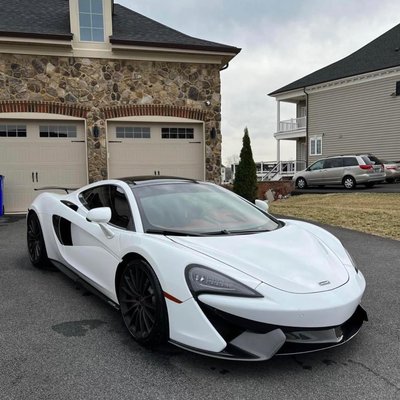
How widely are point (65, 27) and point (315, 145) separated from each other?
65.1 ft

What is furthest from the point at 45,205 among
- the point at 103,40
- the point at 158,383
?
the point at 103,40

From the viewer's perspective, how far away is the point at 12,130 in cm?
1038

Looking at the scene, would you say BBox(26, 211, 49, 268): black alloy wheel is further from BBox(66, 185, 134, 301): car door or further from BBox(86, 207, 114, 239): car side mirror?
BBox(86, 207, 114, 239): car side mirror

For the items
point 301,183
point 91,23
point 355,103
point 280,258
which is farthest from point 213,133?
point 355,103

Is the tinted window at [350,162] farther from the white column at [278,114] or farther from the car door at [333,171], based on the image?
the white column at [278,114]

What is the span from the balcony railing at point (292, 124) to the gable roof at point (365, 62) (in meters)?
2.52

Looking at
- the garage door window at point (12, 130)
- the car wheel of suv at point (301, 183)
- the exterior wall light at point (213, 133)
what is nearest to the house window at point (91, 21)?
the garage door window at point (12, 130)

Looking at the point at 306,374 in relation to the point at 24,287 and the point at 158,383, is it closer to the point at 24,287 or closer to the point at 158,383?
the point at 158,383

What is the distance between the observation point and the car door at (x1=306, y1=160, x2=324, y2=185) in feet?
61.8

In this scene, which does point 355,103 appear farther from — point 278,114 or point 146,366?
point 146,366

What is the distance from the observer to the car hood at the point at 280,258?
2.54m

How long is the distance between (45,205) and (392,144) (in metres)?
21.8

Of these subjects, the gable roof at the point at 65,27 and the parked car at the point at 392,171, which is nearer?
the gable roof at the point at 65,27

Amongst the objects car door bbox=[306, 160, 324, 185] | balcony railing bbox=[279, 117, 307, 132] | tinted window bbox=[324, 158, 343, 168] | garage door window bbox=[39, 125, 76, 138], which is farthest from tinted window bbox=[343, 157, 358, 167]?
garage door window bbox=[39, 125, 76, 138]
